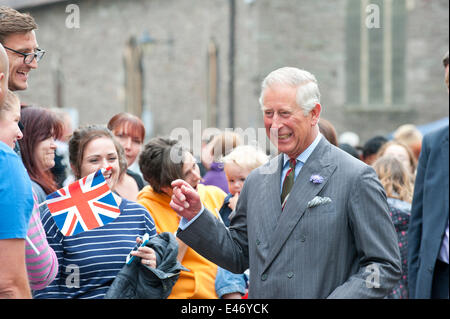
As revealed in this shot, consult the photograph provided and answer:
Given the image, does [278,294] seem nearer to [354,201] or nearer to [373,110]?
[354,201]

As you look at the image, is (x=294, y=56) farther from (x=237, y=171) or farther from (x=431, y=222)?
(x=431, y=222)

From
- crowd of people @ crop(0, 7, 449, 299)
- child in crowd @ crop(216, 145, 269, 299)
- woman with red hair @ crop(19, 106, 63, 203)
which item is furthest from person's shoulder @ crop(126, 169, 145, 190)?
woman with red hair @ crop(19, 106, 63, 203)

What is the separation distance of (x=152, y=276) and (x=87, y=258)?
388 mm

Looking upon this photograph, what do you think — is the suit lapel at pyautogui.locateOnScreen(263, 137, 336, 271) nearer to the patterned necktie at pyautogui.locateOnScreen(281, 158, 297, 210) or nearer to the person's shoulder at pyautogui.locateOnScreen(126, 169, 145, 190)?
the patterned necktie at pyautogui.locateOnScreen(281, 158, 297, 210)

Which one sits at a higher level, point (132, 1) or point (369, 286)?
point (132, 1)

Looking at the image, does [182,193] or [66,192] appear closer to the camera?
[182,193]

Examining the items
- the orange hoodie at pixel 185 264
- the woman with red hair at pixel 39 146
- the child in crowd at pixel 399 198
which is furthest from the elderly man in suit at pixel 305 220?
→ the child in crowd at pixel 399 198

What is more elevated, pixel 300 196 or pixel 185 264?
pixel 300 196


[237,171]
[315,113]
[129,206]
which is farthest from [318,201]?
[237,171]

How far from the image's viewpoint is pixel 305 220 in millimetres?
3260

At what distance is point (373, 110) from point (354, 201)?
18.1m

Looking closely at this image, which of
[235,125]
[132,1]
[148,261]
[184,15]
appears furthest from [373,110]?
[148,261]

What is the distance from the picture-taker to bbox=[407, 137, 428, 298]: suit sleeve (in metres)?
4.83

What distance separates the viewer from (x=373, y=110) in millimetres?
20797
